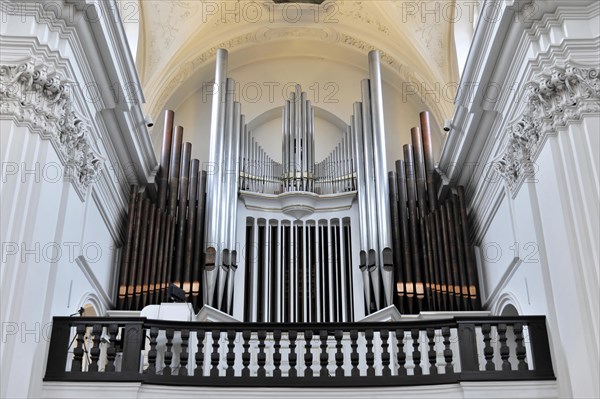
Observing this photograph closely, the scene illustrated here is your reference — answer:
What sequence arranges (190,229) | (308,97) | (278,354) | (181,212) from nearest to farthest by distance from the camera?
(278,354), (190,229), (181,212), (308,97)

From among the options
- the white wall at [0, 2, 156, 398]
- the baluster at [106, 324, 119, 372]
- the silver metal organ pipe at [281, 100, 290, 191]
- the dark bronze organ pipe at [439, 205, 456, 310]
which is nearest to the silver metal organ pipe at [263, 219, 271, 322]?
the silver metal organ pipe at [281, 100, 290, 191]

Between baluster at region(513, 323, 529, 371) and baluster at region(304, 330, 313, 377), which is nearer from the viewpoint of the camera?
baluster at region(513, 323, 529, 371)

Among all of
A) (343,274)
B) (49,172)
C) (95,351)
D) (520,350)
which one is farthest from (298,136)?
(520,350)

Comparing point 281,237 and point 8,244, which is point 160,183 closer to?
point 281,237

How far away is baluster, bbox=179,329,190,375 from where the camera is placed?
28.2ft

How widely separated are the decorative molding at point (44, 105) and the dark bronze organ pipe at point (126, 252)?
2.68 metres

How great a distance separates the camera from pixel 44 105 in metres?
8.74

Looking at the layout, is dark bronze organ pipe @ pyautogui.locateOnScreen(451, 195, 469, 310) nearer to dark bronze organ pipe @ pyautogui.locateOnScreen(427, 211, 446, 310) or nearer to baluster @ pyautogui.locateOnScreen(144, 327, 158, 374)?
dark bronze organ pipe @ pyautogui.locateOnScreen(427, 211, 446, 310)

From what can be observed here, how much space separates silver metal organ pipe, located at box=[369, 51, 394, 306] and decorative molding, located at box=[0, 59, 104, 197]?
504cm

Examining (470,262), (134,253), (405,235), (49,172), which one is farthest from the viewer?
(405,235)

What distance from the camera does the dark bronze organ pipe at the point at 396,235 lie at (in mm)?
12047

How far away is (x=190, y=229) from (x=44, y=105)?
4335mm

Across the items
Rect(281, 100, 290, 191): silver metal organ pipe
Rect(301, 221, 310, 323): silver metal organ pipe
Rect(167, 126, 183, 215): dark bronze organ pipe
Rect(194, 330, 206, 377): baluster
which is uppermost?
Rect(281, 100, 290, 191): silver metal organ pipe

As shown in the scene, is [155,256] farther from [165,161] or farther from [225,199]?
[165,161]
